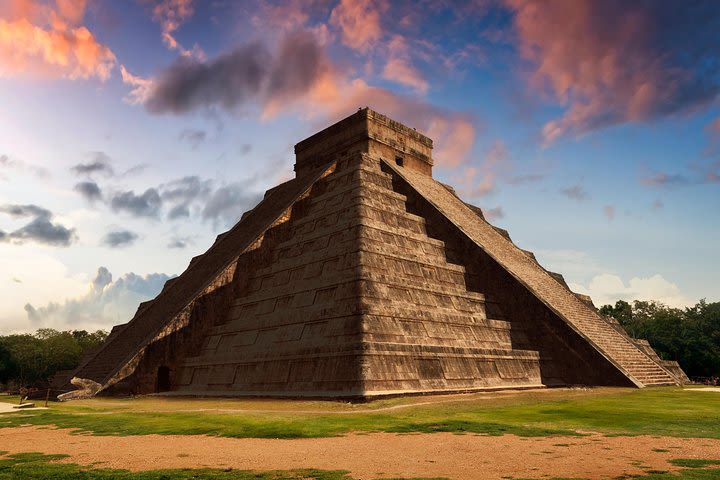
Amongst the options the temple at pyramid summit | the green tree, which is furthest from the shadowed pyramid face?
the green tree

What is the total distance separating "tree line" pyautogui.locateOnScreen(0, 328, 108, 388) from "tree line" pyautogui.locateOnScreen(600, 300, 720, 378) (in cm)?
6002

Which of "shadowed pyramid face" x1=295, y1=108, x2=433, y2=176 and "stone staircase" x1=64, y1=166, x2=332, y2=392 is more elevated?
"shadowed pyramid face" x1=295, y1=108, x2=433, y2=176

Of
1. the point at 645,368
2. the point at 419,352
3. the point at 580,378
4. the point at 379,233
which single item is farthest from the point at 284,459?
the point at 645,368

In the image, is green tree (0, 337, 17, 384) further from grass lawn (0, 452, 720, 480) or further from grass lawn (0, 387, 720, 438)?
grass lawn (0, 452, 720, 480)

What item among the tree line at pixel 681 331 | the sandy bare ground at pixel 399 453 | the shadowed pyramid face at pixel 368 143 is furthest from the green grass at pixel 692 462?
the tree line at pixel 681 331

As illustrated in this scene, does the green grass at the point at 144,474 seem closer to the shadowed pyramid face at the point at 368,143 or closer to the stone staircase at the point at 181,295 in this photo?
the stone staircase at the point at 181,295

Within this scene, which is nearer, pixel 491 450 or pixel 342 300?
pixel 491 450

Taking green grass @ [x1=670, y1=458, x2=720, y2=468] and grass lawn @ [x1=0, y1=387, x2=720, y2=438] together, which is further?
grass lawn @ [x1=0, y1=387, x2=720, y2=438]

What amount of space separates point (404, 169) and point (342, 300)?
1970 cm

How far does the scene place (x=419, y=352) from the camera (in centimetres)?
2059

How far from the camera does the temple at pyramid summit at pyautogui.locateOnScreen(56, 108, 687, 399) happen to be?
20328mm

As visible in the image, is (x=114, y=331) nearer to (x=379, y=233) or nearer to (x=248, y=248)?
(x=248, y=248)

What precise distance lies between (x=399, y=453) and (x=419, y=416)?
16.9 ft

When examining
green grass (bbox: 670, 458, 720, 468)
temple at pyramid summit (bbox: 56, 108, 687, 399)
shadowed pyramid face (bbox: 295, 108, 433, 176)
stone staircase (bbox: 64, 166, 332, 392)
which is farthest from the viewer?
shadowed pyramid face (bbox: 295, 108, 433, 176)
